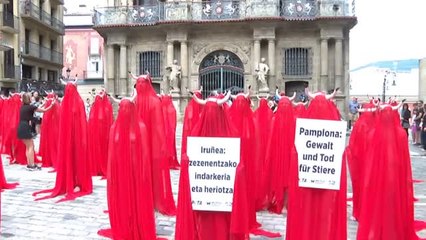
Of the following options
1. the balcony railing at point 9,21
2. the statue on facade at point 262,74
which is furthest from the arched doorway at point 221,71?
the balcony railing at point 9,21

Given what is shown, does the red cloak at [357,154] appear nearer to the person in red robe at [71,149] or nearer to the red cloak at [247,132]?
the red cloak at [247,132]

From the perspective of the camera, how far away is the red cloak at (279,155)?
7.80 meters

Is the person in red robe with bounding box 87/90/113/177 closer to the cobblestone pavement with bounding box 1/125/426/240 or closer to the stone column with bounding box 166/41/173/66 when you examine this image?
the cobblestone pavement with bounding box 1/125/426/240

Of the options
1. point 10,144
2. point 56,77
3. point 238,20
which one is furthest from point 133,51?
point 56,77

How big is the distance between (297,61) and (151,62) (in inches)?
340

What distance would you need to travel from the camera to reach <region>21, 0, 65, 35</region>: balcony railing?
3897cm

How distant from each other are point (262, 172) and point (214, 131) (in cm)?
324

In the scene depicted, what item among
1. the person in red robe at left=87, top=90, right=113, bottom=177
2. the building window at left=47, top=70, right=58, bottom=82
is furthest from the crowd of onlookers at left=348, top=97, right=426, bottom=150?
the building window at left=47, top=70, right=58, bottom=82

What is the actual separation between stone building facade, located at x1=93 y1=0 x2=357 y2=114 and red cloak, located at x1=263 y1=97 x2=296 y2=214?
1807 centimetres

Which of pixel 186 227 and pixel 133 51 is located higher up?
pixel 133 51

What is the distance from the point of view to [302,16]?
2647 centimetres

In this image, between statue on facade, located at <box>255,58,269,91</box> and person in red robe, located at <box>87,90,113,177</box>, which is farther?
statue on facade, located at <box>255,58,269,91</box>

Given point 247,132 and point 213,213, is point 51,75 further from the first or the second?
point 213,213

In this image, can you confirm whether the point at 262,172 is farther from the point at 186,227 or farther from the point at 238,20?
the point at 238,20
